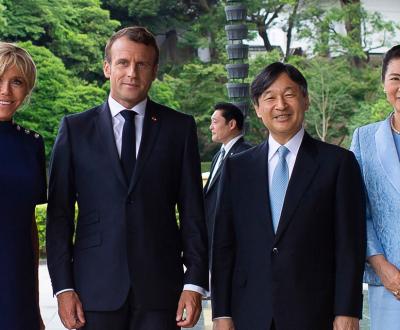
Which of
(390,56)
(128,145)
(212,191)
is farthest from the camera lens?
(212,191)

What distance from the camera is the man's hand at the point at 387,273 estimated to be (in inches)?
97.1

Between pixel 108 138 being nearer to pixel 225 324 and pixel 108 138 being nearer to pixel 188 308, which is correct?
pixel 188 308

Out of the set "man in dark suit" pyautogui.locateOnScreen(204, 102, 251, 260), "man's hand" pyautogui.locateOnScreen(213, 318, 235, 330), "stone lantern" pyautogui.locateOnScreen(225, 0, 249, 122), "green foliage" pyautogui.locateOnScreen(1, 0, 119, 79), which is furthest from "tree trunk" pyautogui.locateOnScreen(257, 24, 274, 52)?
"man's hand" pyautogui.locateOnScreen(213, 318, 235, 330)

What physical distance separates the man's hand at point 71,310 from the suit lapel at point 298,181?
691 millimetres

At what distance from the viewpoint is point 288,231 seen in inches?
94.4

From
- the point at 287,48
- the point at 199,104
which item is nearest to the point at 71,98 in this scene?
the point at 199,104

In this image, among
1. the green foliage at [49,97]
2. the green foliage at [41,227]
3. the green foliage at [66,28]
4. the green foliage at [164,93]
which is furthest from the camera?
the green foliage at [164,93]

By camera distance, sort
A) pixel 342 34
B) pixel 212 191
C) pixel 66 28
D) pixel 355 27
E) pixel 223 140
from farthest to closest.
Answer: pixel 342 34, pixel 355 27, pixel 66 28, pixel 223 140, pixel 212 191

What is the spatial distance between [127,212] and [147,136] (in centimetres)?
28

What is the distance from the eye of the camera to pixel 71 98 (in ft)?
50.1

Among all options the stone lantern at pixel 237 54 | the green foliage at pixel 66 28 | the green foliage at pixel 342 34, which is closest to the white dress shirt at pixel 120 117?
the stone lantern at pixel 237 54

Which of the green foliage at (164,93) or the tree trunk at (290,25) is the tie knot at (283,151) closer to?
the green foliage at (164,93)

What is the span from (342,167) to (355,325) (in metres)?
0.52

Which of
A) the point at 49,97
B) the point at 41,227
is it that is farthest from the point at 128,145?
the point at 49,97
